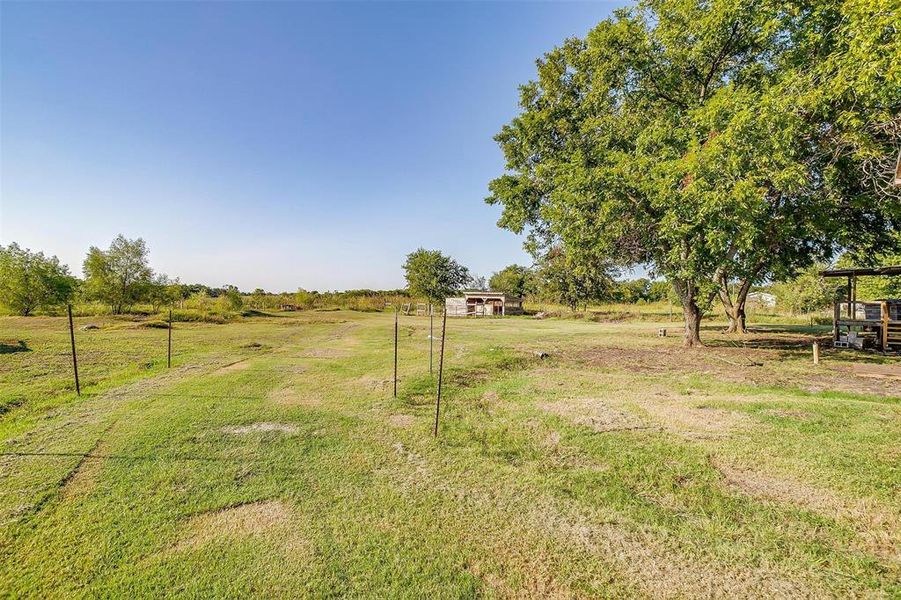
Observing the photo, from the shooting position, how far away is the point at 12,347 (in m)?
10.9

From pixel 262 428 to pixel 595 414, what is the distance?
5039mm

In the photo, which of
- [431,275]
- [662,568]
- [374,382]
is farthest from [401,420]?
[431,275]

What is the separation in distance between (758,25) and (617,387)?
10.6 metres

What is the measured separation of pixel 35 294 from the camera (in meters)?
22.7

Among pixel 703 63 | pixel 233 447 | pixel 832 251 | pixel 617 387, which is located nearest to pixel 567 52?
pixel 703 63

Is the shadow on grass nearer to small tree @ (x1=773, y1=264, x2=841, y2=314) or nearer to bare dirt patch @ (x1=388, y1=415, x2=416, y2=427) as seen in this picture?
bare dirt patch @ (x1=388, y1=415, x2=416, y2=427)

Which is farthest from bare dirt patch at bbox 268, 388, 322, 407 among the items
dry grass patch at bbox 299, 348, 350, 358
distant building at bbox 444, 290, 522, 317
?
distant building at bbox 444, 290, 522, 317

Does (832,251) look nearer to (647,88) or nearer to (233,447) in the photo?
(647,88)

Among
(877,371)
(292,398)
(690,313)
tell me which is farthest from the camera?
(690,313)

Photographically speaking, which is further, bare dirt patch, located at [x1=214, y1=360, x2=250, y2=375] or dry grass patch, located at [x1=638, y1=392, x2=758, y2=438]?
bare dirt patch, located at [x1=214, y1=360, x2=250, y2=375]

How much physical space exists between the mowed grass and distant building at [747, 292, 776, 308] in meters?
44.2

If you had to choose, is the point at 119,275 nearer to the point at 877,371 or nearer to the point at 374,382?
the point at 374,382

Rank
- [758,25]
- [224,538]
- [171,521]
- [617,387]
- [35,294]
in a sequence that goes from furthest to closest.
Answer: [35,294], [758,25], [617,387], [171,521], [224,538]

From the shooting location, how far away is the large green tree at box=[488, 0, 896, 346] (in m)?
8.70
